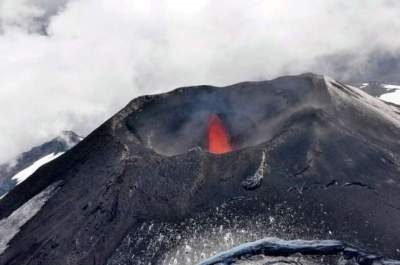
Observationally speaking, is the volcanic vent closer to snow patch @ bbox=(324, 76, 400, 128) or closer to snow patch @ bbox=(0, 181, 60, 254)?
snow patch @ bbox=(324, 76, 400, 128)

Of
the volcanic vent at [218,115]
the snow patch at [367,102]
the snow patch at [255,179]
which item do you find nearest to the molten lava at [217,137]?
the volcanic vent at [218,115]

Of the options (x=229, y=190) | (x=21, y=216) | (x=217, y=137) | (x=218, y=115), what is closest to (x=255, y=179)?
(x=229, y=190)

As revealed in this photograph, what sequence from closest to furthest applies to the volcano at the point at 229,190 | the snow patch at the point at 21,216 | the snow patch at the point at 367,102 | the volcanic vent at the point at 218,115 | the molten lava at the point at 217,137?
the volcano at the point at 229,190 → the snow patch at the point at 21,216 → the snow patch at the point at 367,102 → the volcanic vent at the point at 218,115 → the molten lava at the point at 217,137

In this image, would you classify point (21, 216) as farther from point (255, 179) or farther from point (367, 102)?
point (367, 102)

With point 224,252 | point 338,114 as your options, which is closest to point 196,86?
point 338,114

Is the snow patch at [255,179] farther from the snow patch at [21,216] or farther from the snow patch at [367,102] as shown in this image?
the snow patch at [21,216]

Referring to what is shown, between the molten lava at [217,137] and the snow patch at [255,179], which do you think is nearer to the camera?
the snow patch at [255,179]

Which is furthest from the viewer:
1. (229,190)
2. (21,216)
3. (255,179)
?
(21,216)
